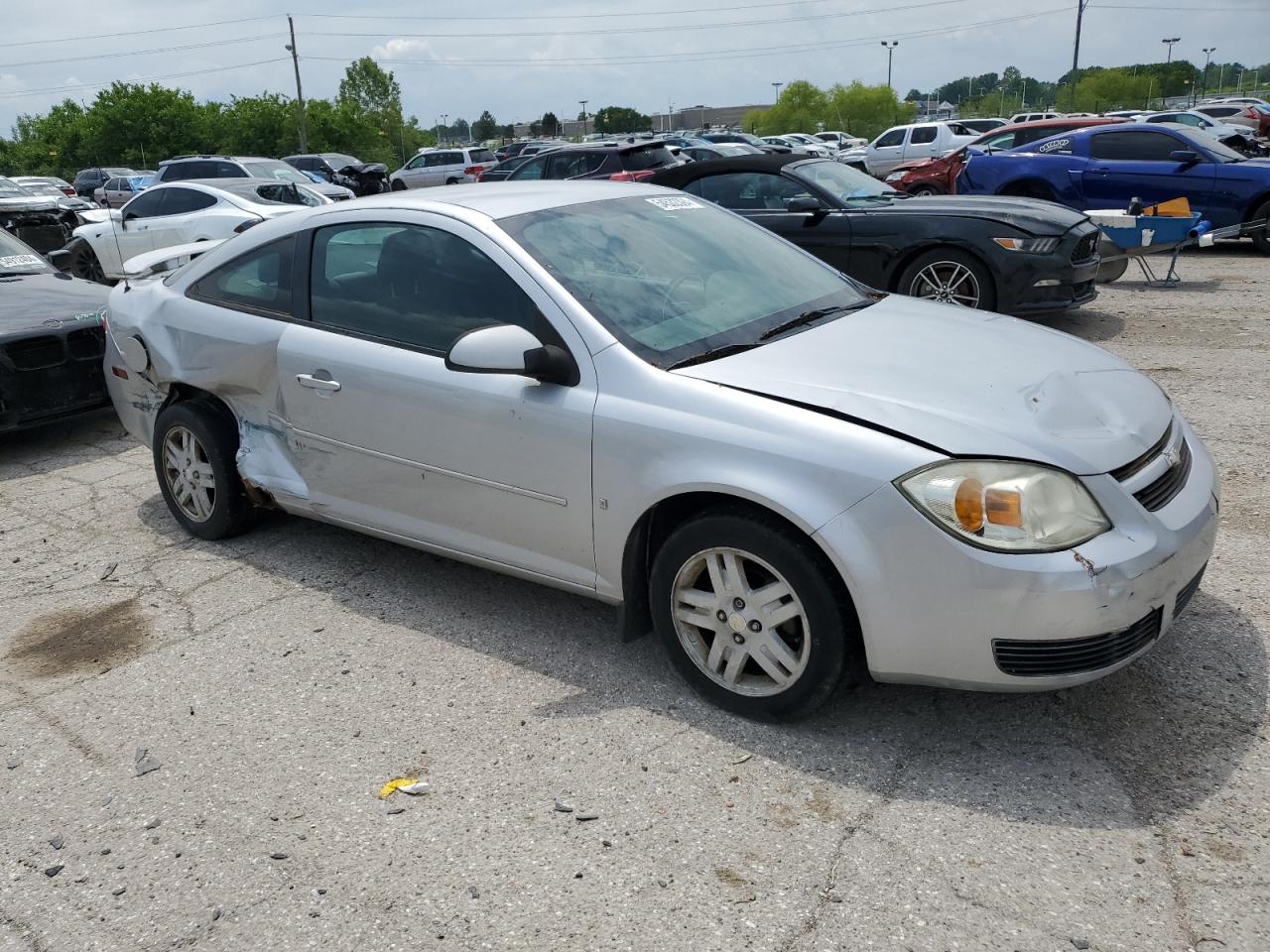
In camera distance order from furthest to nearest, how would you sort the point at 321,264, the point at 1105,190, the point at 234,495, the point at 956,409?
the point at 1105,190 < the point at 234,495 < the point at 321,264 < the point at 956,409

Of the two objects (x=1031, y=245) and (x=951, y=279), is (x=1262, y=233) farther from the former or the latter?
(x=951, y=279)

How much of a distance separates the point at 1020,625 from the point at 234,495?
356 cm

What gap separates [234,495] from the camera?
192 inches

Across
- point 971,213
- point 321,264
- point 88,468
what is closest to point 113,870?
point 321,264

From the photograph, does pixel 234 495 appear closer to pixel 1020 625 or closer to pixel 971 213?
pixel 1020 625

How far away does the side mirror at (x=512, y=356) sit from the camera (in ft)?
11.1

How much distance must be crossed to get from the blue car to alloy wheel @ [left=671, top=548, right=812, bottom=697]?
11229 mm

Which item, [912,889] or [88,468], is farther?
[88,468]

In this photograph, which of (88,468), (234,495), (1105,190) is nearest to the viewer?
(234,495)

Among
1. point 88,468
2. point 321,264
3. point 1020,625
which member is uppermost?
point 321,264

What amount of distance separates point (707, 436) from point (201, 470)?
2853 mm

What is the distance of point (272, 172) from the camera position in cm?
1669

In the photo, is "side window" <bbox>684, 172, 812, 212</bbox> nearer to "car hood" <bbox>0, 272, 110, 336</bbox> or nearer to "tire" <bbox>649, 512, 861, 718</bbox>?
"car hood" <bbox>0, 272, 110, 336</bbox>

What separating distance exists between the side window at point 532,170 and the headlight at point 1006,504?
1351 centimetres
